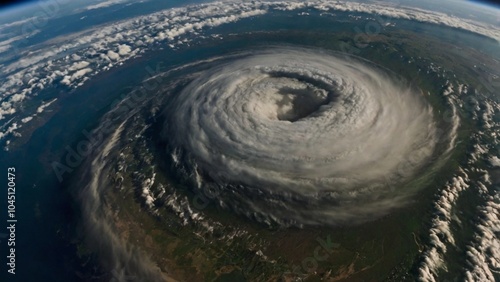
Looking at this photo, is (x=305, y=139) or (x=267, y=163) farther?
(x=305, y=139)

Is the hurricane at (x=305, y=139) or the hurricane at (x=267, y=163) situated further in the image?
the hurricane at (x=305, y=139)

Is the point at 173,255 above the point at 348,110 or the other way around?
the other way around

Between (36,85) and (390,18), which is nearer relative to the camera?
(36,85)

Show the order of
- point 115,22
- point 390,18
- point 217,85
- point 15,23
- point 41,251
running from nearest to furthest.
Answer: point 41,251
point 217,85
point 390,18
point 115,22
point 15,23

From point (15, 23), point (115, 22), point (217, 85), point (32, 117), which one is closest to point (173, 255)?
point (217, 85)

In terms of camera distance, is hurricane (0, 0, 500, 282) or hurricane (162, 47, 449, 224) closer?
hurricane (0, 0, 500, 282)

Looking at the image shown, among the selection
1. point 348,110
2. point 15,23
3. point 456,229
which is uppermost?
point 348,110

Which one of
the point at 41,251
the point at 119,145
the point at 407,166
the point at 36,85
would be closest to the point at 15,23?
the point at 36,85

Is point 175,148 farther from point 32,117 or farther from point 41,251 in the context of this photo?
point 32,117

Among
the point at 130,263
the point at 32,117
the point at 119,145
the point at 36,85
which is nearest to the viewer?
the point at 130,263

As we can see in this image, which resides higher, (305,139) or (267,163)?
(305,139)
